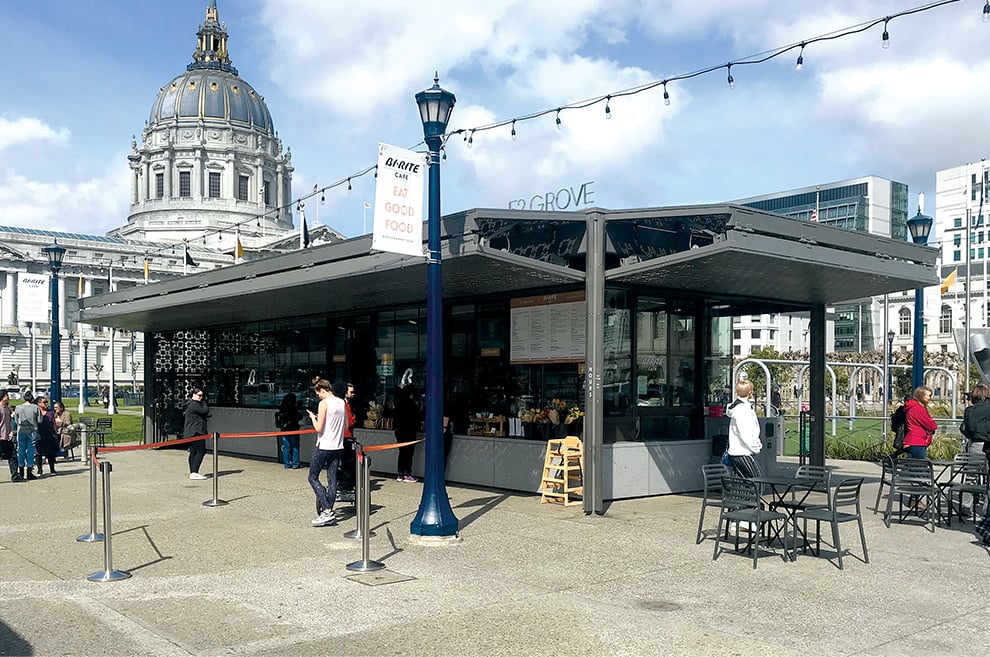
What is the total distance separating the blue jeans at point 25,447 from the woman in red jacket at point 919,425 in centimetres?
1450

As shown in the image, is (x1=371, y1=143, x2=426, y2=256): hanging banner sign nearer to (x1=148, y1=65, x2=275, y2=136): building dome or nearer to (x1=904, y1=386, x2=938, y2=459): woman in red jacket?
(x1=904, y1=386, x2=938, y2=459): woman in red jacket

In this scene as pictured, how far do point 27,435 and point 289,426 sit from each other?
15.2ft

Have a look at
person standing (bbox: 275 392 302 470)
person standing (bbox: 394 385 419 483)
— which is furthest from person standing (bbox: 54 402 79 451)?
person standing (bbox: 394 385 419 483)

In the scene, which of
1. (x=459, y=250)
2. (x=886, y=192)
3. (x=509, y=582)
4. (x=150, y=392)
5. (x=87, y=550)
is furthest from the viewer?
→ (x=886, y=192)

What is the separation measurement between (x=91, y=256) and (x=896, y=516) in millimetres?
108771

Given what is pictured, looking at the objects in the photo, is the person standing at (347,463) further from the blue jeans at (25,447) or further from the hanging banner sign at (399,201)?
the blue jeans at (25,447)

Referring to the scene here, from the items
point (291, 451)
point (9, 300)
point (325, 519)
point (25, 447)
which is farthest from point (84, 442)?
point (9, 300)

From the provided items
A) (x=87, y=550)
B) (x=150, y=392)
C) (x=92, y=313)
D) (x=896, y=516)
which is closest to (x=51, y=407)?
(x=92, y=313)

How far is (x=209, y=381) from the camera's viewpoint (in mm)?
25234

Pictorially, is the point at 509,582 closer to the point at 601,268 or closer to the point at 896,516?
the point at 601,268

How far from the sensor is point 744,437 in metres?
10.6

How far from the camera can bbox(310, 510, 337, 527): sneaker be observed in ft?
38.8

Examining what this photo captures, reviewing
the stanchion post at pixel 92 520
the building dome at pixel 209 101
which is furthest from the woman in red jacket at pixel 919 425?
the building dome at pixel 209 101

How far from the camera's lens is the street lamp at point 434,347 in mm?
10742
